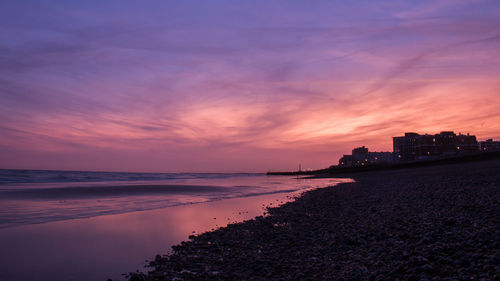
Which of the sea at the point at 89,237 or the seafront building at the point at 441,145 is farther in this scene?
the seafront building at the point at 441,145

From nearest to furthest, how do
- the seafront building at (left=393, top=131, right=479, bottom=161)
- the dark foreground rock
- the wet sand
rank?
the dark foreground rock < the wet sand < the seafront building at (left=393, top=131, right=479, bottom=161)

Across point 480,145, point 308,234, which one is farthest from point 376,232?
point 480,145

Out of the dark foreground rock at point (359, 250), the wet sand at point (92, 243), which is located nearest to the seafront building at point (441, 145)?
the dark foreground rock at point (359, 250)

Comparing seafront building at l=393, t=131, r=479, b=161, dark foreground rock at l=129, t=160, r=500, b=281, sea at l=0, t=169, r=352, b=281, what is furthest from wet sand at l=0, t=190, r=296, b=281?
seafront building at l=393, t=131, r=479, b=161

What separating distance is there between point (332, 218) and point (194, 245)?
587 centimetres

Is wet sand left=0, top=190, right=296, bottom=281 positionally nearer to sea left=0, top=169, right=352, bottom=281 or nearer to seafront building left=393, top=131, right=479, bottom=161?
sea left=0, top=169, right=352, bottom=281

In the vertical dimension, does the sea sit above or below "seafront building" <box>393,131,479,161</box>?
below

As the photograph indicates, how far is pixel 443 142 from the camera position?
16138cm

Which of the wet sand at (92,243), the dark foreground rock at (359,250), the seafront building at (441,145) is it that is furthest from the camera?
the seafront building at (441,145)

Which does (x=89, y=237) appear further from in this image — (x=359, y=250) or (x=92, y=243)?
(x=359, y=250)

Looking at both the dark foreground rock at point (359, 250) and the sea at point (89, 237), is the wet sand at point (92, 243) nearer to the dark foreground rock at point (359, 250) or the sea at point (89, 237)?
the sea at point (89, 237)

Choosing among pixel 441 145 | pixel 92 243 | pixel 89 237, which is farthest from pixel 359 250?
pixel 441 145

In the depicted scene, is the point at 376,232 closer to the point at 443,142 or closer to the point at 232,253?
the point at 232,253

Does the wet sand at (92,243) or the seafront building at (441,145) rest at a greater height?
the seafront building at (441,145)
